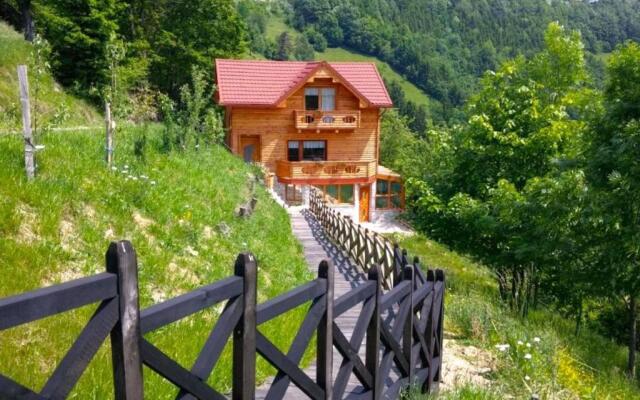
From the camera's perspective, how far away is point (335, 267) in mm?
15531

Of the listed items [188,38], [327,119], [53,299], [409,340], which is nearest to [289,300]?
[53,299]

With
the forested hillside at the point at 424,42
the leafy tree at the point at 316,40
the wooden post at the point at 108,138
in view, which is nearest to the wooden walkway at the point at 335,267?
the wooden post at the point at 108,138

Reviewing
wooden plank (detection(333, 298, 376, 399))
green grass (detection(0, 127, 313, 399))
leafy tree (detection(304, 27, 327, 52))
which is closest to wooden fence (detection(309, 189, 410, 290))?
green grass (detection(0, 127, 313, 399))

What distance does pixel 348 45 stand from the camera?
17100 cm

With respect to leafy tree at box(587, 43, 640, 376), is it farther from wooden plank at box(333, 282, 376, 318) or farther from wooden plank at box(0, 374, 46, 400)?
wooden plank at box(0, 374, 46, 400)

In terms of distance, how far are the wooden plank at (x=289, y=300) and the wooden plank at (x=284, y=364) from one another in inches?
4.7

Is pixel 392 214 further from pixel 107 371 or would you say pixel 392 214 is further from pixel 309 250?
pixel 107 371

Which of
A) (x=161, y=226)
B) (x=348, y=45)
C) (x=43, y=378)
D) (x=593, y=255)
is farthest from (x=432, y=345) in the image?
(x=348, y=45)

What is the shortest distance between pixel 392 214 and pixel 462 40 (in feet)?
562

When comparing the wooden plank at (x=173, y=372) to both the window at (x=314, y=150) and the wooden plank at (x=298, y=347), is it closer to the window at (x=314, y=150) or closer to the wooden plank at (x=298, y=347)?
the wooden plank at (x=298, y=347)

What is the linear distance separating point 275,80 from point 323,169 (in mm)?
6363

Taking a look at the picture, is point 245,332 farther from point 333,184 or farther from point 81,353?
point 333,184

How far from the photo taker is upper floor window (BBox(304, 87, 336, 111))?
33.2 meters

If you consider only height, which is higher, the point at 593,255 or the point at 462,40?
the point at 462,40
